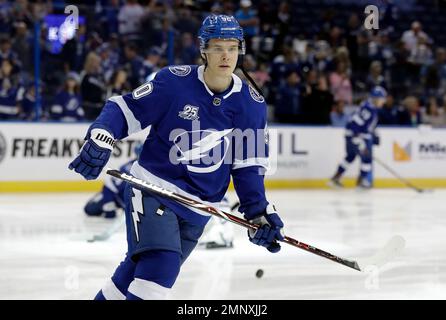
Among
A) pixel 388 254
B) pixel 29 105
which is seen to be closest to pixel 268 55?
pixel 29 105

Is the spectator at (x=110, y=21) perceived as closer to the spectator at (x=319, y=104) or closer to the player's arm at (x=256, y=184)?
the spectator at (x=319, y=104)

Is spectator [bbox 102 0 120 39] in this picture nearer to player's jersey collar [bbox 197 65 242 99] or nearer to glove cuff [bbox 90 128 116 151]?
player's jersey collar [bbox 197 65 242 99]

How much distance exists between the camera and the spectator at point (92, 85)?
32.6 ft

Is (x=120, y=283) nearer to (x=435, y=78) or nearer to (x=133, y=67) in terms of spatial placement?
(x=133, y=67)

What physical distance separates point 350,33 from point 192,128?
9.33m

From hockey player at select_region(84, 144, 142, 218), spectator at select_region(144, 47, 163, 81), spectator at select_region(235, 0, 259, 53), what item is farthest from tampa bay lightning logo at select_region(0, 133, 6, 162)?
spectator at select_region(235, 0, 259, 53)

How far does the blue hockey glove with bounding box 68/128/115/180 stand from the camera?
305cm

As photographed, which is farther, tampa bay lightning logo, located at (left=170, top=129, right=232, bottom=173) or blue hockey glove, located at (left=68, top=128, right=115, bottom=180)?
tampa bay lightning logo, located at (left=170, top=129, right=232, bottom=173)

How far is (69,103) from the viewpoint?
1004cm

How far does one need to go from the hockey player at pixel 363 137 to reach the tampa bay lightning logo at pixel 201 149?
822 centimetres

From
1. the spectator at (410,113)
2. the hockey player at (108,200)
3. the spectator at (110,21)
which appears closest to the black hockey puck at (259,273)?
the hockey player at (108,200)

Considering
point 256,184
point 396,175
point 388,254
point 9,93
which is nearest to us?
point 256,184

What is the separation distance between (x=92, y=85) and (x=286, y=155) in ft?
9.24

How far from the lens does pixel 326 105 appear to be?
11.8 m
